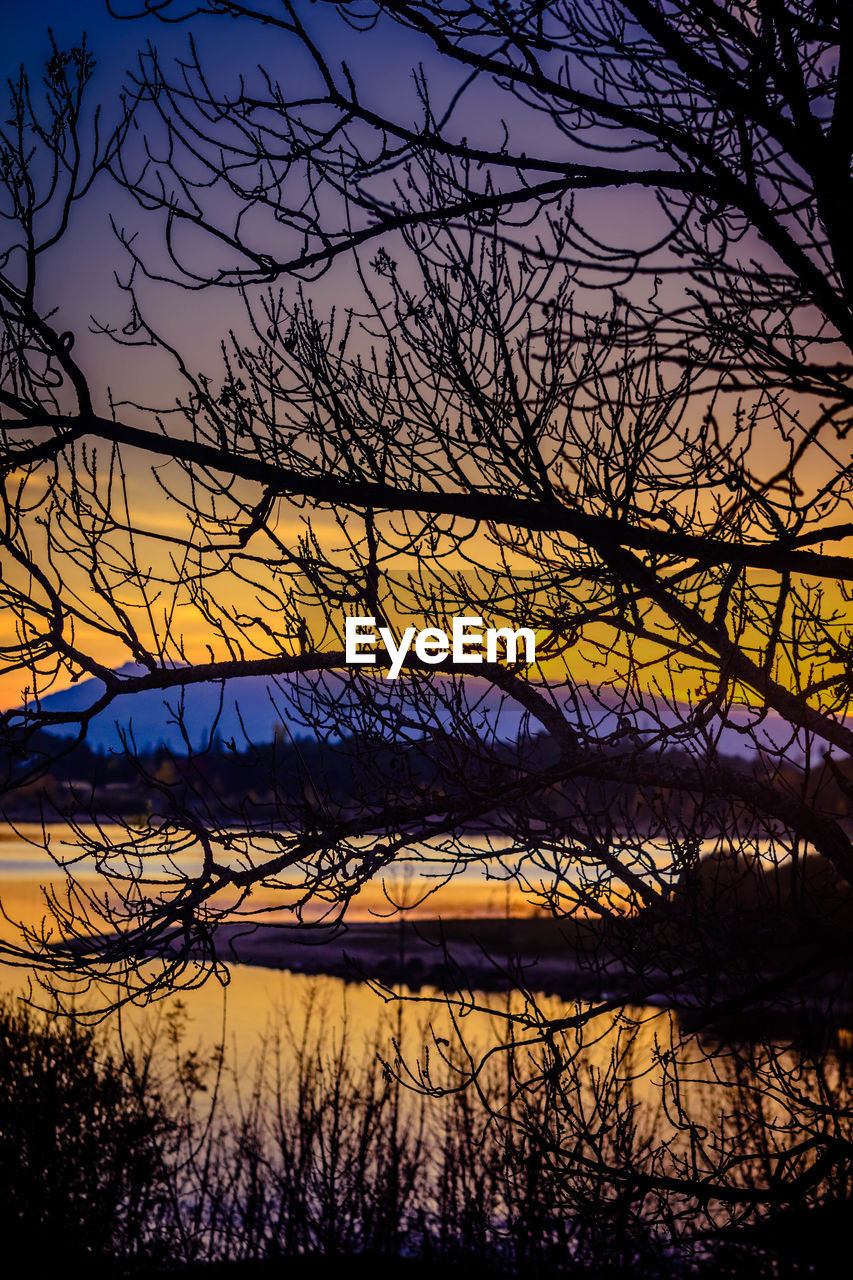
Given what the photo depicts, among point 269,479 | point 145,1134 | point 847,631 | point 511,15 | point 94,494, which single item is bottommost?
point 145,1134

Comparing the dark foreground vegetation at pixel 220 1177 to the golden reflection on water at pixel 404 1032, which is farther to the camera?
the dark foreground vegetation at pixel 220 1177

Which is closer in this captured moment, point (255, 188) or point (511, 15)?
point (511, 15)

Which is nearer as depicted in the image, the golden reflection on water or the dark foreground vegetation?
the golden reflection on water

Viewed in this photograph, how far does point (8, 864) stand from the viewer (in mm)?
108312

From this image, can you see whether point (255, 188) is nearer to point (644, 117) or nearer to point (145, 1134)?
point (644, 117)

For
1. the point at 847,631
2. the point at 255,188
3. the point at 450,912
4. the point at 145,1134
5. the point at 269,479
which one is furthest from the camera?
the point at 450,912

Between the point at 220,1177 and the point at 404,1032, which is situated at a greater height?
the point at 404,1032

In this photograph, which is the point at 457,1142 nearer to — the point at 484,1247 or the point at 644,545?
the point at 484,1247

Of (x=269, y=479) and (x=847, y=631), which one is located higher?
(x=269, y=479)

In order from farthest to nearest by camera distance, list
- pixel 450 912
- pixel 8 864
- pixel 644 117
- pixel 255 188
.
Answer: pixel 8 864 → pixel 450 912 → pixel 255 188 → pixel 644 117

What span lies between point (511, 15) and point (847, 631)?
3913 mm

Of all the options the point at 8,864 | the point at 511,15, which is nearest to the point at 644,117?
the point at 511,15

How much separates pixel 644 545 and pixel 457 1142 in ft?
66.6

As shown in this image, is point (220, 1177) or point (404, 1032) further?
point (404, 1032)
